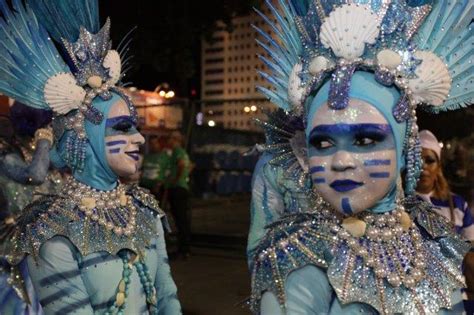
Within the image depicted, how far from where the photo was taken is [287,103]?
2070 mm

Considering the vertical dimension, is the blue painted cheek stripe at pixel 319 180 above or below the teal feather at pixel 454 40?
below

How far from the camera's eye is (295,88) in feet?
6.10

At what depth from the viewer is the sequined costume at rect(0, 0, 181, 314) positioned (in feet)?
8.37

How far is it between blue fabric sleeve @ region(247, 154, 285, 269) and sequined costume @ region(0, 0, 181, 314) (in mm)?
581

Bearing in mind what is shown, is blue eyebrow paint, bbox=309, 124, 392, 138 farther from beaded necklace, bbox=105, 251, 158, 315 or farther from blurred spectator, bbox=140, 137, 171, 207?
blurred spectator, bbox=140, 137, 171, 207

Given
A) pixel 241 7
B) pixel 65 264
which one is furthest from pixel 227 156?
pixel 65 264

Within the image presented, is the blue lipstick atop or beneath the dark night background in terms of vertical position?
beneath

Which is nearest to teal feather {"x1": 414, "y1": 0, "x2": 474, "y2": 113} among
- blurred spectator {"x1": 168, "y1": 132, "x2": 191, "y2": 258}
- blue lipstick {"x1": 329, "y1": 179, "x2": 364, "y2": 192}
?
blue lipstick {"x1": 329, "y1": 179, "x2": 364, "y2": 192}

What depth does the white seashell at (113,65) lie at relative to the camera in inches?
115

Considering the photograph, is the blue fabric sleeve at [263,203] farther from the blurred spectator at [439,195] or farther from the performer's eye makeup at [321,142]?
the performer's eye makeup at [321,142]

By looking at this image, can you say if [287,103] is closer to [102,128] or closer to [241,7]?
[102,128]

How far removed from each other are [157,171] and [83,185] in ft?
18.2

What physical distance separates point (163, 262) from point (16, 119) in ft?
8.43

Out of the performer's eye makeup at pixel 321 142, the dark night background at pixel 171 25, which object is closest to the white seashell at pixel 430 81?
the performer's eye makeup at pixel 321 142
